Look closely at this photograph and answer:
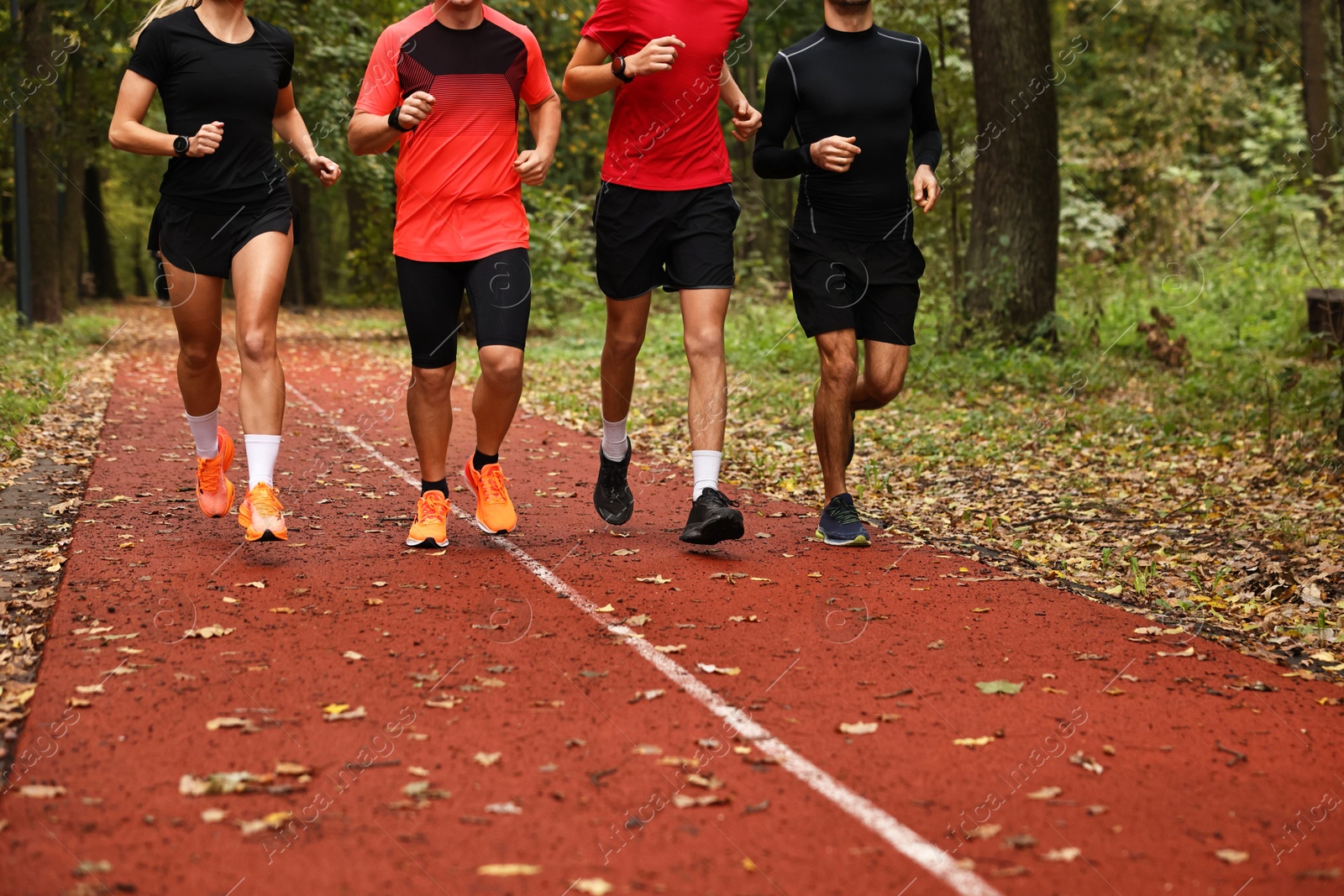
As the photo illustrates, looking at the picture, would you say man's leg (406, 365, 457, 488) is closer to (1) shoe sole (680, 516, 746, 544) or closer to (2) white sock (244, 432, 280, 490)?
(2) white sock (244, 432, 280, 490)

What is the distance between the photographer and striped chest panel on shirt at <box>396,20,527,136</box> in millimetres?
5758

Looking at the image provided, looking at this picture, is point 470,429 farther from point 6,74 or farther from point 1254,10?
point 1254,10

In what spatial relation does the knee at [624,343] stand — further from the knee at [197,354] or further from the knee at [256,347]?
the knee at [197,354]

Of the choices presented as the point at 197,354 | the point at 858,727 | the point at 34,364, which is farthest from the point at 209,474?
the point at 34,364

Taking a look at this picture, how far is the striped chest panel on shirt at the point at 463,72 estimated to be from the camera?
18.9ft

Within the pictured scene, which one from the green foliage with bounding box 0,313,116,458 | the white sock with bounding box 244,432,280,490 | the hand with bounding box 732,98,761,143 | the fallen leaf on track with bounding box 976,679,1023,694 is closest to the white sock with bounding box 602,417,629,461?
the hand with bounding box 732,98,761,143

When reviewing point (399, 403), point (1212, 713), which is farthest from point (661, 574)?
point (399, 403)

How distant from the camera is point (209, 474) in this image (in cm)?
646

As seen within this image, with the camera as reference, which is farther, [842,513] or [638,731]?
[842,513]

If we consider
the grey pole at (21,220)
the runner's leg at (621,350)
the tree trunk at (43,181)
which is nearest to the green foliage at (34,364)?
the grey pole at (21,220)

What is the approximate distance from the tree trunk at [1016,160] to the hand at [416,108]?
936 cm

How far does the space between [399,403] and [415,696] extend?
33.3ft

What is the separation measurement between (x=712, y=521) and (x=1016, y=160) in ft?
30.2

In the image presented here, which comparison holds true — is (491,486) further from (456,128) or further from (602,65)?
(602,65)
